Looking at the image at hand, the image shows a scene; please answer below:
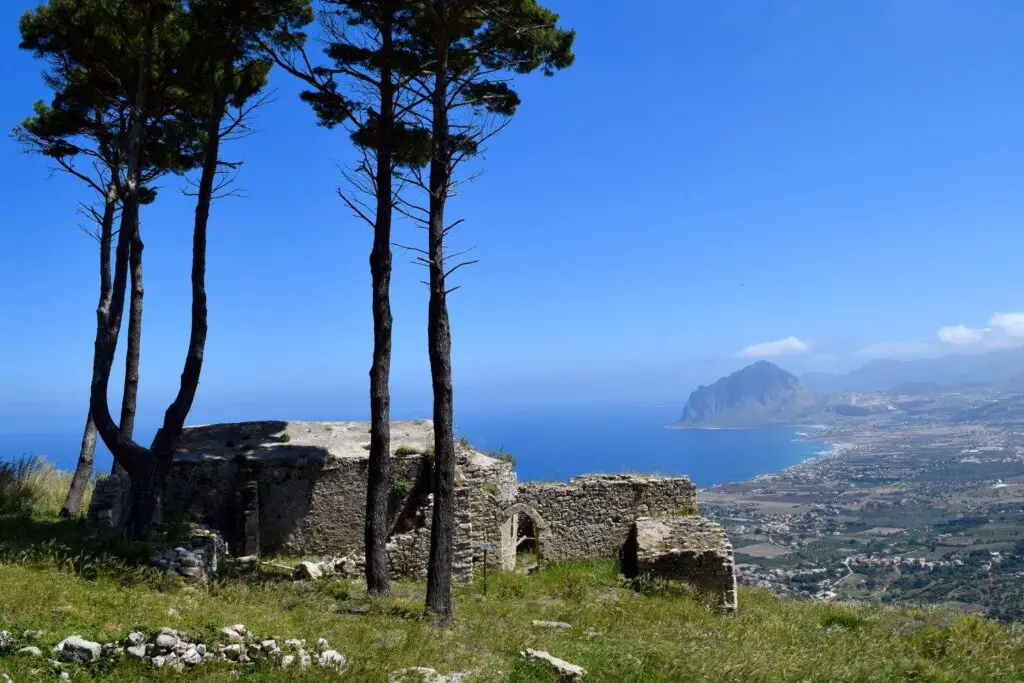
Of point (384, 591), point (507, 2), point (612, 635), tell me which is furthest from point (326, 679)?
point (507, 2)

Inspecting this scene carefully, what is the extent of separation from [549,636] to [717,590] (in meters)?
5.43

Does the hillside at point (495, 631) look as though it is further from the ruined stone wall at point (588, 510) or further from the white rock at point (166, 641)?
the ruined stone wall at point (588, 510)

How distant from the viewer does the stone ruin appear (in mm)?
13062

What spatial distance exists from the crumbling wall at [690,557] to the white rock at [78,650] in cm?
971

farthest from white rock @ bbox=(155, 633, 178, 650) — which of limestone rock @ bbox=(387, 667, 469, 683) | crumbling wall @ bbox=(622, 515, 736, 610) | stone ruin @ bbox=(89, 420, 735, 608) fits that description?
crumbling wall @ bbox=(622, 515, 736, 610)

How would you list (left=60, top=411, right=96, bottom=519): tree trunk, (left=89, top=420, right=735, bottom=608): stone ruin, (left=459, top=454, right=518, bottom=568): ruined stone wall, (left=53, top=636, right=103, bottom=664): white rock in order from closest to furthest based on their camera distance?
1. (left=53, top=636, right=103, bottom=664): white rock
2. (left=89, top=420, right=735, bottom=608): stone ruin
3. (left=459, top=454, right=518, bottom=568): ruined stone wall
4. (left=60, top=411, right=96, bottom=519): tree trunk

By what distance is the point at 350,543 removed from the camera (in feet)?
45.3

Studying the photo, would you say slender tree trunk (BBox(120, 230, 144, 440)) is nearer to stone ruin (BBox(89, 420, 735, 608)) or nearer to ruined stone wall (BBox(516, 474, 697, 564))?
stone ruin (BBox(89, 420, 735, 608))

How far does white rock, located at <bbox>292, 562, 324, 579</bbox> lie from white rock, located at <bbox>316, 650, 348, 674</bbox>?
5816mm

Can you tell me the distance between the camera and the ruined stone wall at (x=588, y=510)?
1516 cm

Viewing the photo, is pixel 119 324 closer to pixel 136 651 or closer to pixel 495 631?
pixel 136 651

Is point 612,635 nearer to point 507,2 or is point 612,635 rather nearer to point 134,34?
point 507,2

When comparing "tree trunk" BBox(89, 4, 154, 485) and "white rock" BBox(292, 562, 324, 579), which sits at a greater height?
"tree trunk" BBox(89, 4, 154, 485)

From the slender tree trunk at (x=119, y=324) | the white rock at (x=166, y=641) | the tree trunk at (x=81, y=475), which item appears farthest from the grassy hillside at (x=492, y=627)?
the tree trunk at (x=81, y=475)
